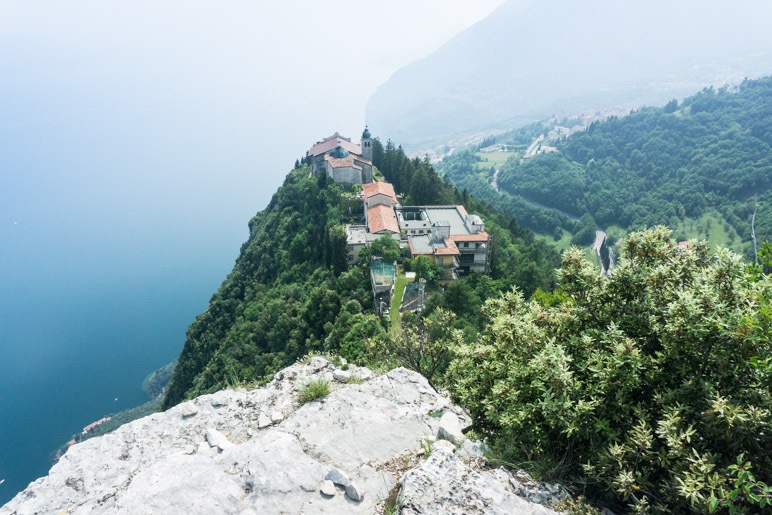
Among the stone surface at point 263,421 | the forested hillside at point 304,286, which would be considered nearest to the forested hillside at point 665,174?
the forested hillside at point 304,286

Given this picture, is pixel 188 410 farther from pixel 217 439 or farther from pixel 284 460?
pixel 284 460

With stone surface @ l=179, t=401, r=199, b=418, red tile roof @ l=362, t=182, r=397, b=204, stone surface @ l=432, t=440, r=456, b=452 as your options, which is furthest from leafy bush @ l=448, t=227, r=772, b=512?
red tile roof @ l=362, t=182, r=397, b=204

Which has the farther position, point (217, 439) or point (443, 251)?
point (443, 251)

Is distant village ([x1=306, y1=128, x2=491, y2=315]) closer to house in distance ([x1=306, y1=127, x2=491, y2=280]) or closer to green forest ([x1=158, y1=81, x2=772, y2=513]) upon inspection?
house in distance ([x1=306, y1=127, x2=491, y2=280])

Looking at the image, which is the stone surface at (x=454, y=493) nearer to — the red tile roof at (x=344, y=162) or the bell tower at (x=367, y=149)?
the red tile roof at (x=344, y=162)

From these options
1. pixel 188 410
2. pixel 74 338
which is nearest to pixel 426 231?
pixel 188 410

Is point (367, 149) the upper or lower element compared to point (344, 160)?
upper
